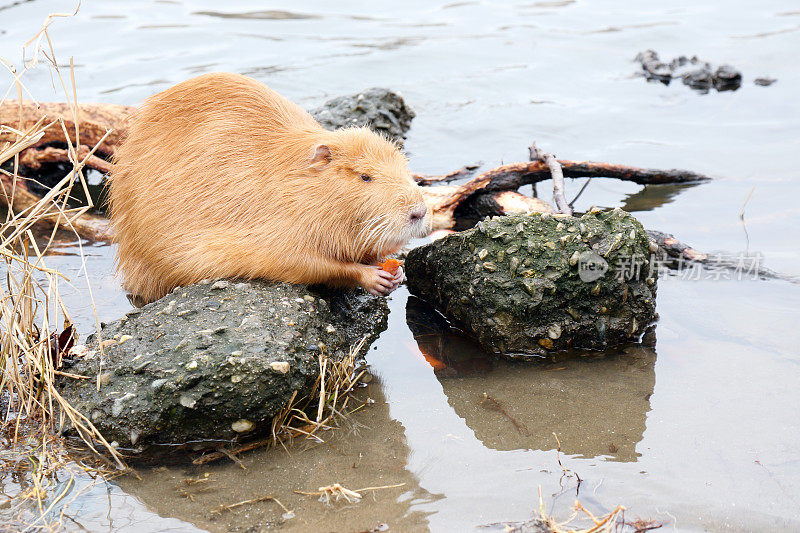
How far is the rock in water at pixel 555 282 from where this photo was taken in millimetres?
3867

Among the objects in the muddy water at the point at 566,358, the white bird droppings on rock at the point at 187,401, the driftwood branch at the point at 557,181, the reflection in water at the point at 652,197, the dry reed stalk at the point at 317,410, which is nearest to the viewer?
the muddy water at the point at 566,358

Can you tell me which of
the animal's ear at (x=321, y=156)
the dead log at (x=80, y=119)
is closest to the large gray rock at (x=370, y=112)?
the dead log at (x=80, y=119)

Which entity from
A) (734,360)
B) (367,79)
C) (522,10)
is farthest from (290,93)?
(734,360)

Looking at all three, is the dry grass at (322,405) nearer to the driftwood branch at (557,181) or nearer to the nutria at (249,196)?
the nutria at (249,196)

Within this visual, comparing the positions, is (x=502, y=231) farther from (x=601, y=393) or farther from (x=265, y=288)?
(x=265, y=288)

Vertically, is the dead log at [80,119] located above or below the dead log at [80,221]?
above

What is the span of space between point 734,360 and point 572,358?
0.80 metres

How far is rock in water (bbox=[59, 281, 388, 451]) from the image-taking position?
3193mm

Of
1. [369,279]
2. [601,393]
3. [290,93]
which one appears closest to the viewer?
[601,393]

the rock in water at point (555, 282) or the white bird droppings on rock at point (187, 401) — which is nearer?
the white bird droppings on rock at point (187, 401)

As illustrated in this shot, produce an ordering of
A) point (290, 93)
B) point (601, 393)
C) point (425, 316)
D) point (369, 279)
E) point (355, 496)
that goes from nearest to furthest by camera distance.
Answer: point (355, 496) < point (601, 393) < point (369, 279) < point (425, 316) < point (290, 93)

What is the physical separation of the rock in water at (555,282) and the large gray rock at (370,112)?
2438 mm

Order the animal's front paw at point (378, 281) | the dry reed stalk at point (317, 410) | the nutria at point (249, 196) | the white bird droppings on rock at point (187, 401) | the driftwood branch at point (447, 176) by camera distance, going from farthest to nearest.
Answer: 1. the driftwood branch at point (447, 176)
2. the animal's front paw at point (378, 281)
3. the nutria at point (249, 196)
4. the dry reed stalk at point (317, 410)
5. the white bird droppings on rock at point (187, 401)

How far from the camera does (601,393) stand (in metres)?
3.71
